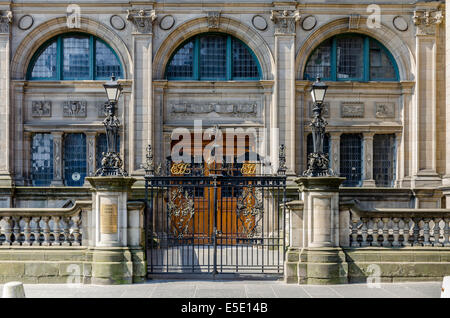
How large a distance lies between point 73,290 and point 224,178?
4.49 metres

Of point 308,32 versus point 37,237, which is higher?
point 308,32

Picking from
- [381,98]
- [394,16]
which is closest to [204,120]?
[381,98]

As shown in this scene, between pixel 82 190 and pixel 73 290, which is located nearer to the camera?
pixel 73 290

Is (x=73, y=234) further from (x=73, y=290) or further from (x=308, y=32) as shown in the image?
(x=308, y=32)

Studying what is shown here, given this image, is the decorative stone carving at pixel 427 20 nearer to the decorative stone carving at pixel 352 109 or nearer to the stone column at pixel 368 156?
the decorative stone carving at pixel 352 109

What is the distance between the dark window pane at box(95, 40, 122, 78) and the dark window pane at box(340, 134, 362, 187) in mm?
9496

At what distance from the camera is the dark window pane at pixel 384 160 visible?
22672 mm

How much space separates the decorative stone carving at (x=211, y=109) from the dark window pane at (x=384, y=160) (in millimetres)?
5307

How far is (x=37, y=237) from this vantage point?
45.3 feet

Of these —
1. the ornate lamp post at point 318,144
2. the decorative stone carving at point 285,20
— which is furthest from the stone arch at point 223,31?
the ornate lamp post at point 318,144

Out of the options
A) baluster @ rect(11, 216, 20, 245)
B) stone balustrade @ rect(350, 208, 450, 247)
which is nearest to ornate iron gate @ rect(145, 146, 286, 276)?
stone balustrade @ rect(350, 208, 450, 247)

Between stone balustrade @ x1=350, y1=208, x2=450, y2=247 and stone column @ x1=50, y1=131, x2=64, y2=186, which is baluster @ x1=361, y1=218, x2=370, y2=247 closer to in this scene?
stone balustrade @ x1=350, y1=208, x2=450, y2=247

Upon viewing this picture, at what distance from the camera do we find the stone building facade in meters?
22.0

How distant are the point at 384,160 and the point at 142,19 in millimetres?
11112
